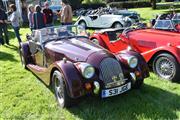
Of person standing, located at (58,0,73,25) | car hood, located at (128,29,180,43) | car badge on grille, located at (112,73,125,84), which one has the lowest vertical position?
car badge on grille, located at (112,73,125,84)

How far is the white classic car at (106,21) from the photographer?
14.9m

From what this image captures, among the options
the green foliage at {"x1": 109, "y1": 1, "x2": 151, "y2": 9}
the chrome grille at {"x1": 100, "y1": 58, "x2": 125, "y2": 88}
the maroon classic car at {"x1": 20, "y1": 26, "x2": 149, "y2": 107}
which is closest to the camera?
the maroon classic car at {"x1": 20, "y1": 26, "x2": 149, "y2": 107}

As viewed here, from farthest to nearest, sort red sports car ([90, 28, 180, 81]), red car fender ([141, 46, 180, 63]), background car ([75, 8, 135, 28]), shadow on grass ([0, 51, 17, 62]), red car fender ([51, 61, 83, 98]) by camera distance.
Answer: background car ([75, 8, 135, 28]) < shadow on grass ([0, 51, 17, 62]) < red sports car ([90, 28, 180, 81]) < red car fender ([141, 46, 180, 63]) < red car fender ([51, 61, 83, 98])

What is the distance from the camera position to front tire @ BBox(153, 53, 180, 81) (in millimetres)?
6514

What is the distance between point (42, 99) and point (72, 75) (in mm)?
1228

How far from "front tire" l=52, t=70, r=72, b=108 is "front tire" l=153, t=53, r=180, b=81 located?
8.67 ft

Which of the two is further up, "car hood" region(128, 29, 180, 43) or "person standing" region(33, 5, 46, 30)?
"person standing" region(33, 5, 46, 30)

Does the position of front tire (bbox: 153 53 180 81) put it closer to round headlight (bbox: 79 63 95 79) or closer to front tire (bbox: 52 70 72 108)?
round headlight (bbox: 79 63 95 79)

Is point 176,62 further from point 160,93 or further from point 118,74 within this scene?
point 118,74

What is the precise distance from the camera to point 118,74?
17.6 ft

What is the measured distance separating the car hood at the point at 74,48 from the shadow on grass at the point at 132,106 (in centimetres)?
88

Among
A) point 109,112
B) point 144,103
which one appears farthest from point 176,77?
point 109,112

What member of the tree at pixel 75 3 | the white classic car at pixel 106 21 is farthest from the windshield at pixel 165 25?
the tree at pixel 75 3

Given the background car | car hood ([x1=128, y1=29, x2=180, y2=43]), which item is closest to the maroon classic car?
car hood ([x1=128, y1=29, x2=180, y2=43])
